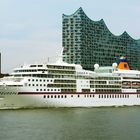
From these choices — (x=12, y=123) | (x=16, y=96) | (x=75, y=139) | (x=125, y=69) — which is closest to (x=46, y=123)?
(x=12, y=123)

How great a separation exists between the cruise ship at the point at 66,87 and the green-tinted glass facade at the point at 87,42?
41700 millimetres

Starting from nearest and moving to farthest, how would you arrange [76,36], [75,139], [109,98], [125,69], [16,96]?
[75,139] < [16,96] < [109,98] < [125,69] < [76,36]

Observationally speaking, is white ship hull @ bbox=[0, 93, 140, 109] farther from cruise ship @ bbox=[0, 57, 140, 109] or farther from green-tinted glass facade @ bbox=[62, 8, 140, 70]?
green-tinted glass facade @ bbox=[62, 8, 140, 70]

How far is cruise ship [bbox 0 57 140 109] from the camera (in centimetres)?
5666

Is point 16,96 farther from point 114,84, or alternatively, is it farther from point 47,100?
point 114,84

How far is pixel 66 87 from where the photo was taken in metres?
61.7

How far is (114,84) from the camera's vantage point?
68.1 m

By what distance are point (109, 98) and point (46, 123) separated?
89.7 feet

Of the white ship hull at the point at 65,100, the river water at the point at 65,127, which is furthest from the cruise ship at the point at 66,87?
the river water at the point at 65,127

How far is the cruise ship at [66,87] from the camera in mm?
56656

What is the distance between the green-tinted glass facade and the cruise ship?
1642 inches

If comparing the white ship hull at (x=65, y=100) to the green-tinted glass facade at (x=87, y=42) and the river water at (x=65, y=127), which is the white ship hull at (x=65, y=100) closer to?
the river water at (x=65, y=127)

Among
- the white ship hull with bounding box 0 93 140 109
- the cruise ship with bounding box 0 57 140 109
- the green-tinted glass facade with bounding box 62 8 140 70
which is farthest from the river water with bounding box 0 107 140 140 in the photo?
the green-tinted glass facade with bounding box 62 8 140 70

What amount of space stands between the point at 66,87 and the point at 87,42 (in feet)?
183
